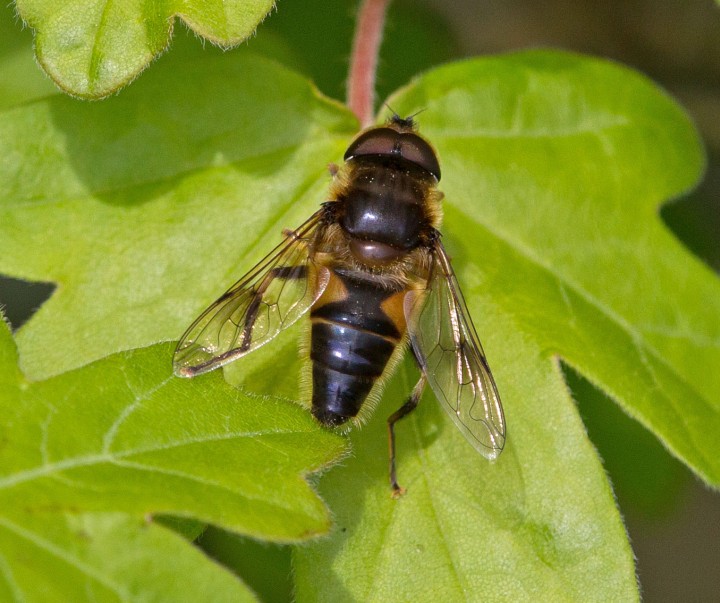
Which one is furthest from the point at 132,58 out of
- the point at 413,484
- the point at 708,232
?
the point at 708,232

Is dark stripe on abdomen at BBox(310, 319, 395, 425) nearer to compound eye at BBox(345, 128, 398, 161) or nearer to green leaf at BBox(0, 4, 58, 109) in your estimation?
compound eye at BBox(345, 128, 398, 161)

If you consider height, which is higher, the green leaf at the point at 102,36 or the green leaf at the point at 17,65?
the green leaf at the point at 102,36

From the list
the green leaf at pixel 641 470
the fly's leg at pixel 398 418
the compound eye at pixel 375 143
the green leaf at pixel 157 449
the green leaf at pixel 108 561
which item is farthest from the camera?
the green leaf at pixel 641 470

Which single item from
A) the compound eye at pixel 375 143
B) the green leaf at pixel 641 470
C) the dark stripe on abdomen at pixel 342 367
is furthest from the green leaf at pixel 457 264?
the green leaf at pixel 641 470

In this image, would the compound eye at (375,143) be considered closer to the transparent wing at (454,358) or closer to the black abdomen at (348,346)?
Result: the transparent wing at (454,358)

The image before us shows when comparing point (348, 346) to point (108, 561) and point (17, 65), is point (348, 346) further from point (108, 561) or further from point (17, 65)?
point (17, 65)

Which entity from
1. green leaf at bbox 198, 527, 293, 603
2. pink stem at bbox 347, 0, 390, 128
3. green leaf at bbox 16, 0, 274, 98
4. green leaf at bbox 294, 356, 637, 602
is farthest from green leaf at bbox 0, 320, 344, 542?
green leaf at bbox 198, 527, 293, 603
